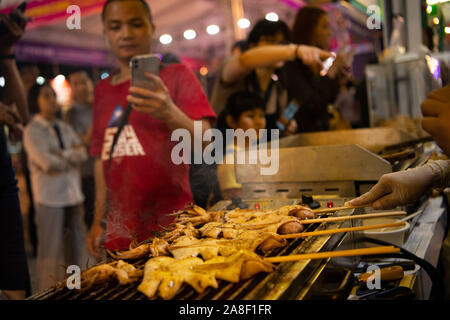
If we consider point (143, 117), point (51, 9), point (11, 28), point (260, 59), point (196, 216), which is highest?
point (51, 9)

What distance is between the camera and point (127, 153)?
2.89 m

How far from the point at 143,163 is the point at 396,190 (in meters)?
1.73

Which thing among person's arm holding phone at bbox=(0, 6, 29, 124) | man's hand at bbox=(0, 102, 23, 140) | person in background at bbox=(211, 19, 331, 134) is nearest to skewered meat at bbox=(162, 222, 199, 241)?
person in background at bbox=(211, 19, 331, 134)

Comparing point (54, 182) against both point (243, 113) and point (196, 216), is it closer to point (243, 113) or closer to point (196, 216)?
point (243, 113)

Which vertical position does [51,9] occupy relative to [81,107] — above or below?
above

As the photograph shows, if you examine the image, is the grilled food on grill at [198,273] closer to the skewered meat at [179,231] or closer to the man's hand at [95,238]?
the skewered meat at [179,231]

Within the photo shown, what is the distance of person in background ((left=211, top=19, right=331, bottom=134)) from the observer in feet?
11.3

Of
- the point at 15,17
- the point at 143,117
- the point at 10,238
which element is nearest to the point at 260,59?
the point at 143,117

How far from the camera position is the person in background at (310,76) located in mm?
4168

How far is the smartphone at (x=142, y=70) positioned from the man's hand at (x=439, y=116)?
160cm

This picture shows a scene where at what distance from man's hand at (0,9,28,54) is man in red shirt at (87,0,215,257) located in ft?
2.65

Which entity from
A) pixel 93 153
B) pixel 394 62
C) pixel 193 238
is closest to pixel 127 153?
pixel 93 153

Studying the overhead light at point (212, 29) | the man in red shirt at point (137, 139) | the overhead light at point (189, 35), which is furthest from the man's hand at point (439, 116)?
the overhead light at point (212, 29)

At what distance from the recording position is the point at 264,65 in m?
3.58
